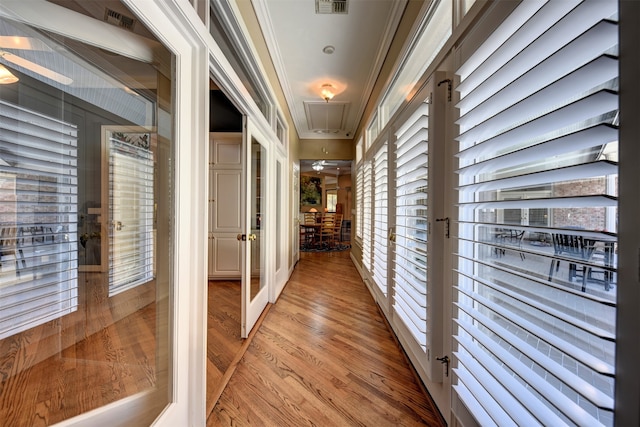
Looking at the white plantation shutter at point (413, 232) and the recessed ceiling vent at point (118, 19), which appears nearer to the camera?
the recessed ceiling vent at point (118, 19)

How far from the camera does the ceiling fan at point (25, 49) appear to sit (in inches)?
30.5

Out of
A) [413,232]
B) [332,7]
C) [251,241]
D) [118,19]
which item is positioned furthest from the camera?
[251,241]

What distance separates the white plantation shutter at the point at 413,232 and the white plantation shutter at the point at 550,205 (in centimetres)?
44

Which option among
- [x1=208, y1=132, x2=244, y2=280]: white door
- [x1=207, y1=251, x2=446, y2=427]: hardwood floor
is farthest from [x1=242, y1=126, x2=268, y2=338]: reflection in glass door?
[x1=208, y1=132, x2=244, y2=280]: white door

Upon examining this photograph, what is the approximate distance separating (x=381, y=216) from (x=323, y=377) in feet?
5.38

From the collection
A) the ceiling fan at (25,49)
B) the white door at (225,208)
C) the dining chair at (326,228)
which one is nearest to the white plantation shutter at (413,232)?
the ceiling fan at (25,49)

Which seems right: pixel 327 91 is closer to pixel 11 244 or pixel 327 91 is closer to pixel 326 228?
pixel 11 244

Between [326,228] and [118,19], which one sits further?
[326,228]

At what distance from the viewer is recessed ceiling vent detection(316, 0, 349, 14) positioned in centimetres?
212

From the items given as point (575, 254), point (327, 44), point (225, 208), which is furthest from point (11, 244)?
point (225, 208)

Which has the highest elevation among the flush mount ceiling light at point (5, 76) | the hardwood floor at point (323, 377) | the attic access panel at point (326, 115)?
the attic access panel at point (326, 115)

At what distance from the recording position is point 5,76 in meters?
0.78

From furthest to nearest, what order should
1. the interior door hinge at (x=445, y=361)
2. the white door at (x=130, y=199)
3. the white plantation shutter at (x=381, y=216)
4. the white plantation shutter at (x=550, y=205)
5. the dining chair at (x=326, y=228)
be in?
the dining chair at (x=326, y=228), the white plantation shutter at (x=381, y=216), the interior door hinge at (x=445, y=361), the white door at (x=130, y=199), the white plantation shutter at (x=550, y=205)

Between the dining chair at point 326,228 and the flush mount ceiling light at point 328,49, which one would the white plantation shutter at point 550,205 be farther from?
the dining chair at point 326,228
